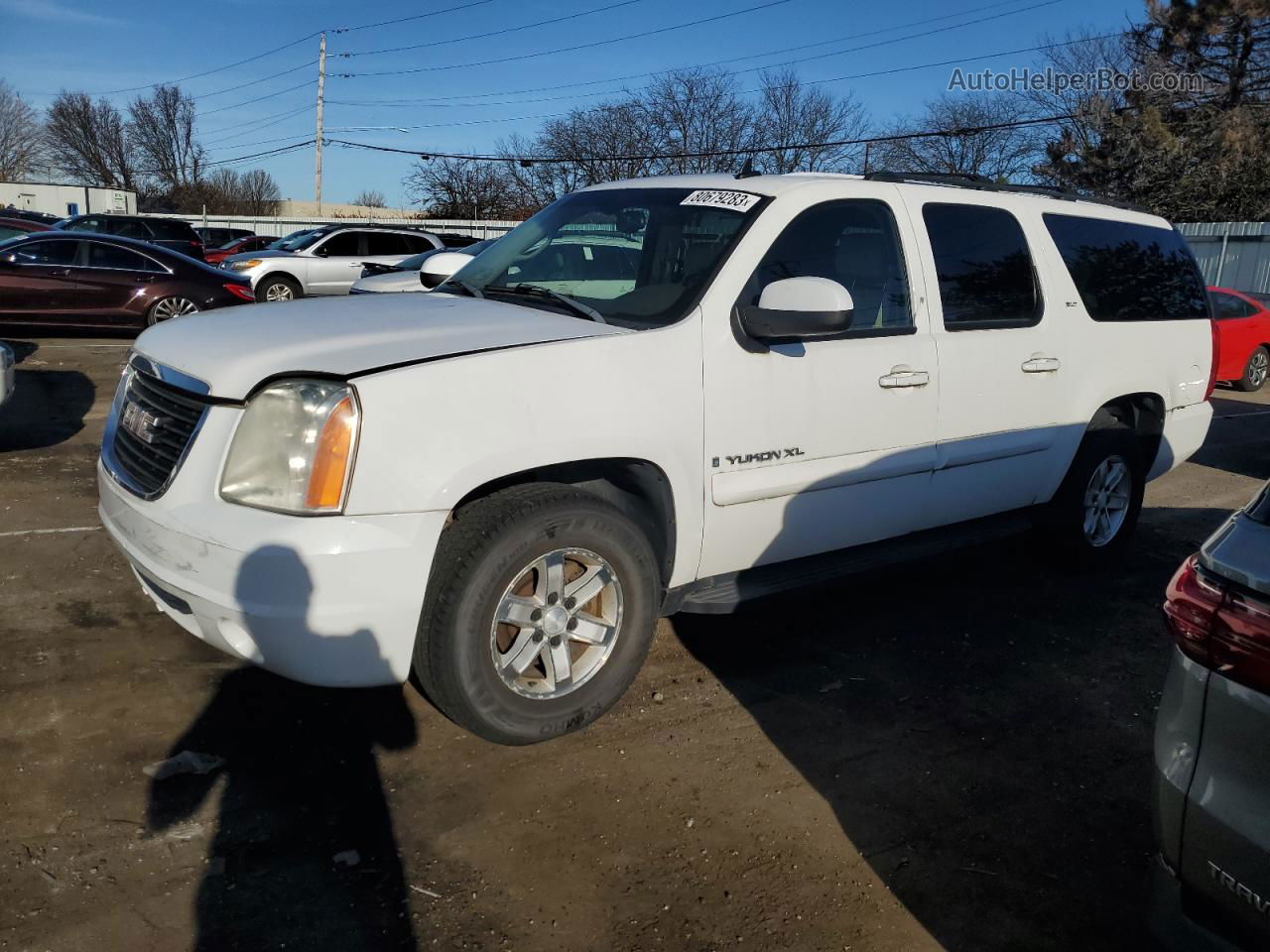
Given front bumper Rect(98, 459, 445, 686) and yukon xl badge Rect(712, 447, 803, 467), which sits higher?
yukon xl badge Rect(712, 447, 803, 467)

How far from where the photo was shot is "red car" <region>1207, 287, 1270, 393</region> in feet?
46.5

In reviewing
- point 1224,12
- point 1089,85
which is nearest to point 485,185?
point 1089,85

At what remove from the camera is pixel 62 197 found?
1972 inches

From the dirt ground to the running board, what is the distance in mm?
414

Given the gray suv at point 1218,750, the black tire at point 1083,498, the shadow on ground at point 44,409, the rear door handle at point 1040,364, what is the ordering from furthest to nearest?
the shadow on ground at point 44,409
the black tire at point 1083,498
the rear door handle at point 1040,364
the gray suv at point 1218,750

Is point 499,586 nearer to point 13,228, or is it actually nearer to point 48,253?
point 48,253

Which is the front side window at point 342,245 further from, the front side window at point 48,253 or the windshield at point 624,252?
the windshield at point 624,252

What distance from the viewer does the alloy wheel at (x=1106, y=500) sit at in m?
5.46

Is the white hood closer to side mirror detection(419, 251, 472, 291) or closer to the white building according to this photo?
side mirror detection(419, 251, 472, 291)

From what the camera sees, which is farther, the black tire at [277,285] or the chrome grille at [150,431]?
the black tire at [277,285]

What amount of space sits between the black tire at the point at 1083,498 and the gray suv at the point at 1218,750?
3.25 metres

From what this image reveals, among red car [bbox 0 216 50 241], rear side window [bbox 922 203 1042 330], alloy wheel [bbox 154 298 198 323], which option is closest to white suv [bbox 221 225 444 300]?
red car [bbox 0 216 50 241]

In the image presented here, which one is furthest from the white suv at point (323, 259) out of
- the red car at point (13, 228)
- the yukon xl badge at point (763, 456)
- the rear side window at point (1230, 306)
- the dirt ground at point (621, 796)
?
the yukon xl badge at point (763, 456)

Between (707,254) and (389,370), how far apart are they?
144 cm
